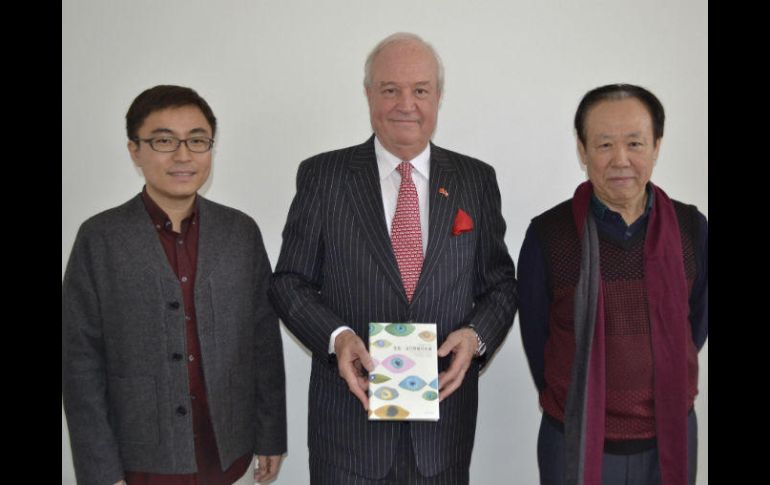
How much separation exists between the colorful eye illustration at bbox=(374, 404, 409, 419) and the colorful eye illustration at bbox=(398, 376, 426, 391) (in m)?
0.07

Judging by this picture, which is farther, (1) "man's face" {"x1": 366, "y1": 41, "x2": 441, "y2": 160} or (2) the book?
(1) "man's face" {"x1": 366, "y1": 41, "x2": 441, "y2": 160}

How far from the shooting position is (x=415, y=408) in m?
1.99

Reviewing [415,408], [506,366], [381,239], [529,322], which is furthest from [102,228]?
[506,366]

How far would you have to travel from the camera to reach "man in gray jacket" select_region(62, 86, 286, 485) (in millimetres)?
2119

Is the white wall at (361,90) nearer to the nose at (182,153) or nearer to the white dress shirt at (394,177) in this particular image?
the white dress shirt at (394,177)

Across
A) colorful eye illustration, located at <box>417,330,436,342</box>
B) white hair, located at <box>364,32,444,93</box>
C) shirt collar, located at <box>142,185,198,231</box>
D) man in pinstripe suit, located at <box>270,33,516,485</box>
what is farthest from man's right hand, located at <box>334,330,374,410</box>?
white hair, located at <box>364,32,444,93</box>

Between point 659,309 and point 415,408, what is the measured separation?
3.11 feet

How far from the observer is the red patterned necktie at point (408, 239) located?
2297mm

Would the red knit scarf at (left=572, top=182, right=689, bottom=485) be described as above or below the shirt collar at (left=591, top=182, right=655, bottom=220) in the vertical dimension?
below

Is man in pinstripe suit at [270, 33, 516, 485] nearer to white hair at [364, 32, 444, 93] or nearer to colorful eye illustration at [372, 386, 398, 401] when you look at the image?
white hair at [364, 32, 444, 93]

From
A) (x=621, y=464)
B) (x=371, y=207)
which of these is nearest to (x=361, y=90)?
(x=371, y=207)

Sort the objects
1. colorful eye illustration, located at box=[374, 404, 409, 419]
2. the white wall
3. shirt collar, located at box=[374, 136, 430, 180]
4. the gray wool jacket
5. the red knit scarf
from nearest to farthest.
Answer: colorful eye illustration, located at box=[374, 404, 409, 419]
the gray wool jacket
the red knit scarf
shirt collar, located at box=[374, 136, 430, 180]
the white wall

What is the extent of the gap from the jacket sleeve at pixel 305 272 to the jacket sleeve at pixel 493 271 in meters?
0.58

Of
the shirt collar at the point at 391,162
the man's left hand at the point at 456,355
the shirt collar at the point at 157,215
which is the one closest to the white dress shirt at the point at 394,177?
the shirt collar at the point at 391,162
